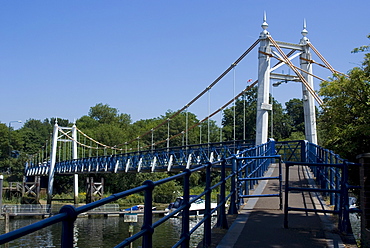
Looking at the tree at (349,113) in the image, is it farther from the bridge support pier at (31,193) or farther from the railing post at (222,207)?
the bridge support pier at (31,193)

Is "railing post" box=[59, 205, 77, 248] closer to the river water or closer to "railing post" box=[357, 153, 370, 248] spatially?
"railing post" box=[357, 153, 370, 248]

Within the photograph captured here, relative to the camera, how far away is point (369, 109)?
48.1ft

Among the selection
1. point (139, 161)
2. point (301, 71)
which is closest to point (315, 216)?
point (301, 71)

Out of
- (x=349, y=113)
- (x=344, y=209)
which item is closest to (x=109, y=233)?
(x=349, y=113)

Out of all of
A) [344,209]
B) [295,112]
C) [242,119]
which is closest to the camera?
[344,209]

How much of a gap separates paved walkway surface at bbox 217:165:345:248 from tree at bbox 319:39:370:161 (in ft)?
17.5

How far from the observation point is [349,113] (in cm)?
1611

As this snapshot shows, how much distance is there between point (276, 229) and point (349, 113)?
9.93 m

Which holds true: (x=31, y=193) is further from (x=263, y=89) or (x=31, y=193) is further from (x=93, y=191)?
(x=263, y=89)

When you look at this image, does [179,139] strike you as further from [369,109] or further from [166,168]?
[369,109]

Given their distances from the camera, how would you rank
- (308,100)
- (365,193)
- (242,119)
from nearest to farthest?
1. (365,193)
2. (308,100)
3. (242,119)

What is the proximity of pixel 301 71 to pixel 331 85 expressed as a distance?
8824 mm

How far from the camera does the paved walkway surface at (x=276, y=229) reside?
251 inches

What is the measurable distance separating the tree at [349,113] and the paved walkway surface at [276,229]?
5.32 m
